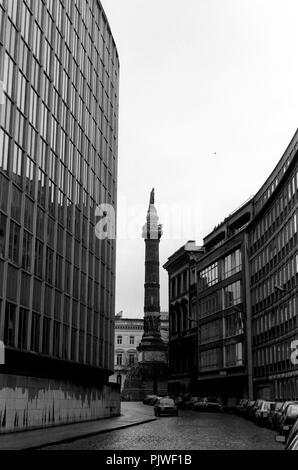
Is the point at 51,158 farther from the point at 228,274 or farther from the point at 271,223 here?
the point at 228,274

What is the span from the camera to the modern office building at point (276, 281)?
5691 cm

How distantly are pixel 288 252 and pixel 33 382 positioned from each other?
3237 cm

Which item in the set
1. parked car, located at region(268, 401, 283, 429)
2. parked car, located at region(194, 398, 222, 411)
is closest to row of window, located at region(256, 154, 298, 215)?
parked car, located at region(194, 398, 222, 411)

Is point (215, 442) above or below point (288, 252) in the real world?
below

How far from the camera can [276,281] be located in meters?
62.9

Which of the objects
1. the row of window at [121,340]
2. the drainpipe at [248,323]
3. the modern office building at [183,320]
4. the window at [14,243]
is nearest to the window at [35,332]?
the window at [14,243]

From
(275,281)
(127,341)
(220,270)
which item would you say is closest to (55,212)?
(275,281)

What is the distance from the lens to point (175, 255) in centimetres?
10875

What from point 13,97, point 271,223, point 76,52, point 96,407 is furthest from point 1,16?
point 271,223

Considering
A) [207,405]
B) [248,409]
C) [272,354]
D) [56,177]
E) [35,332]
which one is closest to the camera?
[35,332]

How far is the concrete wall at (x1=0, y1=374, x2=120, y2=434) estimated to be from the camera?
28.7m

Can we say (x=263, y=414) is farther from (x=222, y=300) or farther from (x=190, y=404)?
(x=222, y=300)

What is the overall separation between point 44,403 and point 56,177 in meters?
16.4

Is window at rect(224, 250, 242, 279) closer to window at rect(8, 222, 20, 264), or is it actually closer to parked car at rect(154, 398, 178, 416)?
parked car at rect(154, 398, 178, 416)
